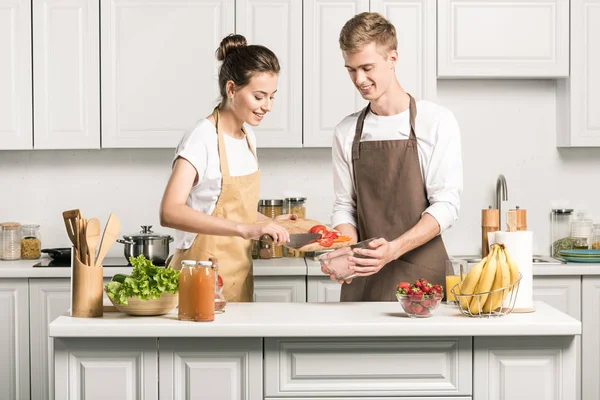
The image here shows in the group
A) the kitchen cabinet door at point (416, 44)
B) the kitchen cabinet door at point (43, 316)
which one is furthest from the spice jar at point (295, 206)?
the kitchen cabinet door at point (43, 316)

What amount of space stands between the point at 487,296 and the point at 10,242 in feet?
9.50

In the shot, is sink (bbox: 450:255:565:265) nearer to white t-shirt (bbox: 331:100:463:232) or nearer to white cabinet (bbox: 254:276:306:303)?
white cabinet (bbox: 254:276:306:303)

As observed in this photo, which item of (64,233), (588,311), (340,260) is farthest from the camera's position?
(64,233)

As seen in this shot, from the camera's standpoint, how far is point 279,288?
Result: 4.18 metres

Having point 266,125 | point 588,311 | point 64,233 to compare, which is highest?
point 266,125

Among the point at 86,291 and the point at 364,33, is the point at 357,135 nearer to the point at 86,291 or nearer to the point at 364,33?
the point at 364,33

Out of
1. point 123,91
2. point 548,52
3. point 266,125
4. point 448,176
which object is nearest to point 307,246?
point 448,176

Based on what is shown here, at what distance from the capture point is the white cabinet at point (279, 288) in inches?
164

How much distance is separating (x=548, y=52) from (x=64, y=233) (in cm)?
286

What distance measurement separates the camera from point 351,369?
2.46 metres

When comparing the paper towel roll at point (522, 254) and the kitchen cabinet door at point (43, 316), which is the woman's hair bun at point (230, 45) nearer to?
the paper towel roll at point (522, 254)

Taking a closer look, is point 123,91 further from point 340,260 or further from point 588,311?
point 588,311

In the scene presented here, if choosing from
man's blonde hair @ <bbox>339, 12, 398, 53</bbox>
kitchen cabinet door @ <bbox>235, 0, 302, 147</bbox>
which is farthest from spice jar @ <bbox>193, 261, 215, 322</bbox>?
kitchen cabinet door @ <bbox>235, 0, 302, 147</bbox>

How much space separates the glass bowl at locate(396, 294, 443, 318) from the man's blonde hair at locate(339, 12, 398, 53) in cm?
97
